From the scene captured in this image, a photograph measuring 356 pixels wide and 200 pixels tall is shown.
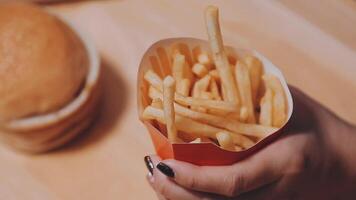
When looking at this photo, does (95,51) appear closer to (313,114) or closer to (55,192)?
(55,192)

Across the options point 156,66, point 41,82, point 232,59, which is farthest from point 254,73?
point 41,82

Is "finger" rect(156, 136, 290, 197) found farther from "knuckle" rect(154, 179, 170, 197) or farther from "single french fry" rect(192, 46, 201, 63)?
"single french fry" rect(192, 46, 201, 63)

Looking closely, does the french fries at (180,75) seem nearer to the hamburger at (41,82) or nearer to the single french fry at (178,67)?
the single french fry at (178,67)

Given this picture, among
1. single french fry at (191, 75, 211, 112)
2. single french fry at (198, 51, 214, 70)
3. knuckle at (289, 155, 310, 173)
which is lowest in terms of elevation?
knuckle at (289, 155, 310, 173)

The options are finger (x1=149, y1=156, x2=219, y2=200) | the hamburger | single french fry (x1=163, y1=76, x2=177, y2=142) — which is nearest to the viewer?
single french fry (x1=163, y1=76, x2=177, y2=142)

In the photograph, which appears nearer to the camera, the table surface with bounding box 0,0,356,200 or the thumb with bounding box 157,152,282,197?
the thumb with bounding box 157,152,282,197

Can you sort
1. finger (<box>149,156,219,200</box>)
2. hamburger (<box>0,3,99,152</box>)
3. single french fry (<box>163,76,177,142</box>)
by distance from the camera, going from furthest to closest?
1. hamburger (<box>0,3,99,152</box>)
2. finger (<box>149,156,219,200</box>)
3. single french fry (<box>163,76,177,142</box>)

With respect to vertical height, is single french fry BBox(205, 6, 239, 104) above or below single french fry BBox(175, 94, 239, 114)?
above

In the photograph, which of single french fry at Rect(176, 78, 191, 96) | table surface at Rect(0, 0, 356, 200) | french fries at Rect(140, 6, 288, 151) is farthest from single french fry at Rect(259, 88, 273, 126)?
table surface at Rect(0, 0, 356, 200)
